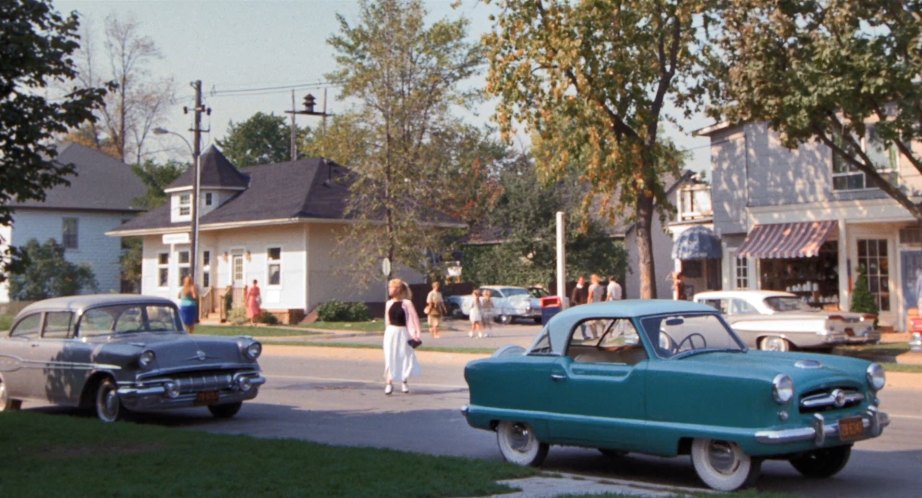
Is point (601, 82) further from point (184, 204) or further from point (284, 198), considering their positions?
point (184, 204)

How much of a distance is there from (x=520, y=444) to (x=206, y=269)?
1528 inches

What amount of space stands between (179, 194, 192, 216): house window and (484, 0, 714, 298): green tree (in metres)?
25.0

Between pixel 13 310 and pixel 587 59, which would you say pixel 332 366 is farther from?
pixel 13 310

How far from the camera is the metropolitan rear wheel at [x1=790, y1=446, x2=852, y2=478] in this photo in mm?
9680

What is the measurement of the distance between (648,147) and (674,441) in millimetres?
18044

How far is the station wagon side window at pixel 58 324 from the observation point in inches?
582

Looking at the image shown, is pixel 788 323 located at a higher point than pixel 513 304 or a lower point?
lower

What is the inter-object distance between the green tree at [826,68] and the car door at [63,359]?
1380 centimetres

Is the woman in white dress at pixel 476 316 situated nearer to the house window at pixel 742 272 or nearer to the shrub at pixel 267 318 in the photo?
the house window at pixel 742 272

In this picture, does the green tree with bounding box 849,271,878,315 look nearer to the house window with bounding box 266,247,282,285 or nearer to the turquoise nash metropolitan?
the turquoise nash metropolitan

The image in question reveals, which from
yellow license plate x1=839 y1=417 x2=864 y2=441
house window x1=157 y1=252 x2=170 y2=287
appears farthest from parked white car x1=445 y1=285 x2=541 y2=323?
yellow license plate x1=839 y1=417 x2=864 y2=441

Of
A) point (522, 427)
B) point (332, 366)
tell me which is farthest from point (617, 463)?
point (332, 366)

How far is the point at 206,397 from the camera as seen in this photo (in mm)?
14070

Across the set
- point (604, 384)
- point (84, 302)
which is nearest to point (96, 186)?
point (84, 302)
